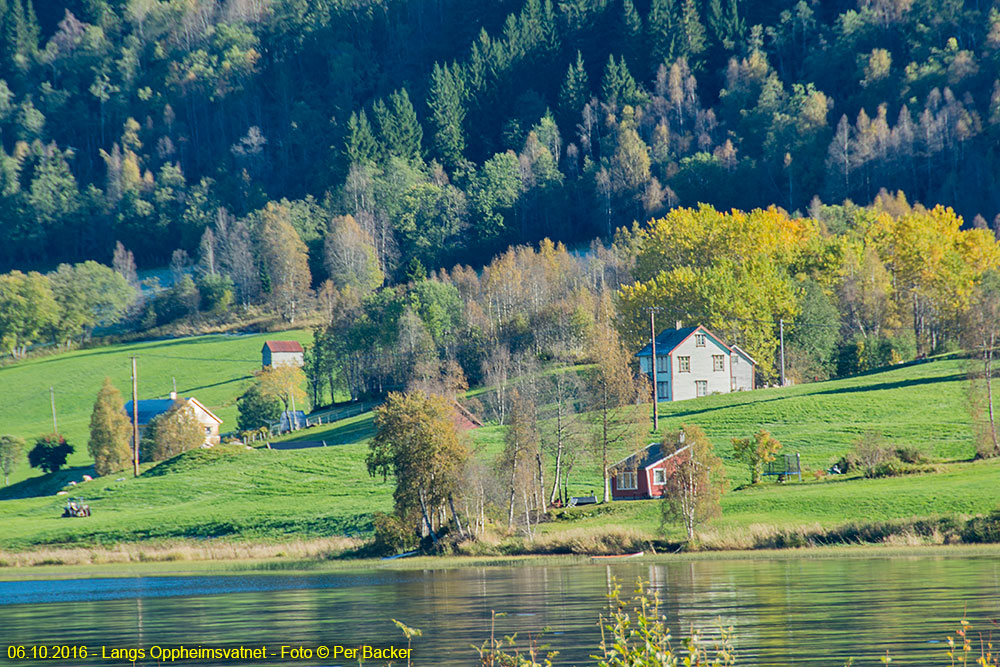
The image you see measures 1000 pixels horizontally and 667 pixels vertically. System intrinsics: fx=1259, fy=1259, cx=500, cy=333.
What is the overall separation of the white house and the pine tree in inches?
1645

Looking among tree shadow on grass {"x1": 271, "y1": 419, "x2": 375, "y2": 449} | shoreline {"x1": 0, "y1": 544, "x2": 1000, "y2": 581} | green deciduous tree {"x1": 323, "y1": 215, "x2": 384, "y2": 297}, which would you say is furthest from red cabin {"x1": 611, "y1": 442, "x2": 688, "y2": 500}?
green deciduous tree {"x1": 323, "y1": 215, "x2": 384, "y2": 297}

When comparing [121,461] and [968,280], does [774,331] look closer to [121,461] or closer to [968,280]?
[968,280]

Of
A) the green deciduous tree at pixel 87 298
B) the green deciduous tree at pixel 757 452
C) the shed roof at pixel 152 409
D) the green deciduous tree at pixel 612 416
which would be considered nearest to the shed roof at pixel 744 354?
the green deciduous tree at pixel 612 416

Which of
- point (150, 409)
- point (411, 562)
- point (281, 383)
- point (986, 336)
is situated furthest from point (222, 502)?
point (150, 409)

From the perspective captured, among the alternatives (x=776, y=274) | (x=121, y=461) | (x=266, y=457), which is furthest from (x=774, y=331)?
(x=121, y=461)

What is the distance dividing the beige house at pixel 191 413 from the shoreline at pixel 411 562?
4794 cm

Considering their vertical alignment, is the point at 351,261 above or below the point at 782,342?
above

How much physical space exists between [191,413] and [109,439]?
817cm

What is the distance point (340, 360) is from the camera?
131250 millimetres

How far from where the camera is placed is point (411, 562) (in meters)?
52.2

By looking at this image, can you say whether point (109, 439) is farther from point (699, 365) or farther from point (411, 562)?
point (411, 562)

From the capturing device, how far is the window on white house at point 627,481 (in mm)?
65125

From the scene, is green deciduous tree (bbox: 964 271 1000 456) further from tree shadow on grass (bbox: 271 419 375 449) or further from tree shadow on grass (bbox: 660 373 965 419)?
tree shadow on grass (bbox: 271 419 375 449)

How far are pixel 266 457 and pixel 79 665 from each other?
59.8m
